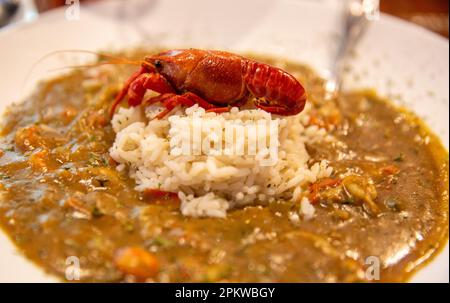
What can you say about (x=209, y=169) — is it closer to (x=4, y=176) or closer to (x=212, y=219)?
(x=212, y=219)

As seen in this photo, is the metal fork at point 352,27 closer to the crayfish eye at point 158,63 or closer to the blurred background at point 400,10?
the blurred background at point 400,10

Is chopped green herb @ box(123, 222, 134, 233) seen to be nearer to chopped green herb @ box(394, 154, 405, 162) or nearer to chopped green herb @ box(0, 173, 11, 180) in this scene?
chopped green herb @ box(0, 173, 11, 180)

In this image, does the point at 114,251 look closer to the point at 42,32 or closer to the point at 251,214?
the point at 251,214

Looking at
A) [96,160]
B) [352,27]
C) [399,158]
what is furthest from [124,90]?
[352,27]

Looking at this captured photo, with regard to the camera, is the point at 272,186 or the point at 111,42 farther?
the point at 111,42
